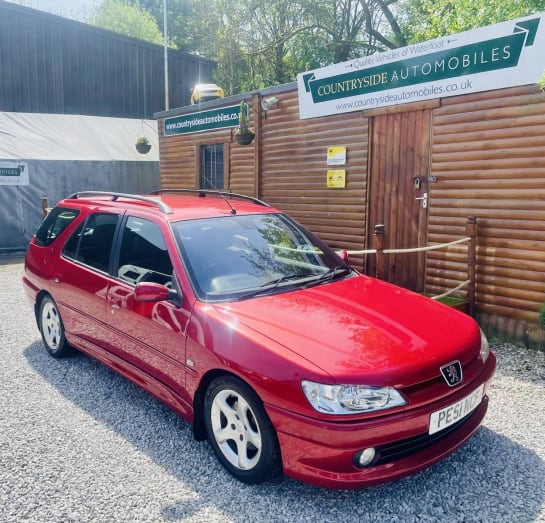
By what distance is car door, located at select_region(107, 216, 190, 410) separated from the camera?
330cm

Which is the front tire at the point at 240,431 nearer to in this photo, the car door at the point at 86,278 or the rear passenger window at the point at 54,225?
the car door at the point at 86,278

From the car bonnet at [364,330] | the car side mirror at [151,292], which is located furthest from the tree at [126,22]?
the car bonnet at [364,330]

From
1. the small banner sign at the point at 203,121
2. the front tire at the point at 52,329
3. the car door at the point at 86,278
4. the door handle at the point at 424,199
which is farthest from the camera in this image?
the small banner sign at the point at 203,121

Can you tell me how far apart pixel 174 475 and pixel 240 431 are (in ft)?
1.76

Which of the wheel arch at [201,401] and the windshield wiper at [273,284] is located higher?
the windshield wiper at [273,284]

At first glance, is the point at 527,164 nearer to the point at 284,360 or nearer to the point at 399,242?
the point at 399,242

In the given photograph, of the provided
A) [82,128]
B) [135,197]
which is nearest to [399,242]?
[135,197]

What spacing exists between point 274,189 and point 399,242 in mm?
2835

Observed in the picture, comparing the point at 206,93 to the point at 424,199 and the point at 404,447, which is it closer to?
the point at 424,199

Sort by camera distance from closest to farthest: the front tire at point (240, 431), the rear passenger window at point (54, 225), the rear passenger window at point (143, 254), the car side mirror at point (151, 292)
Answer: the front tire at point (240, 431)
the car side mirror at point (151, 292)
the rear passenger window at point (143, 254)
the rear passenger window at point (54, 225)

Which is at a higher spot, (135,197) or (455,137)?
(455,137)

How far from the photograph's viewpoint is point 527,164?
18.1ft

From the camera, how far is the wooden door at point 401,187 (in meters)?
6.65

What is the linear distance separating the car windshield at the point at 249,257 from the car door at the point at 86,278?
0.92 meters
